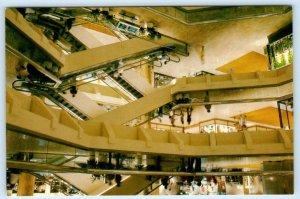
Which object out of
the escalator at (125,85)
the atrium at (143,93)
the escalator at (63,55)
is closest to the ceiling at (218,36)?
the atrium at (143,93)

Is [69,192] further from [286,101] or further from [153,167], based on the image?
[286,101]

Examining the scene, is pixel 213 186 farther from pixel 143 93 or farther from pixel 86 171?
pixel 86 171

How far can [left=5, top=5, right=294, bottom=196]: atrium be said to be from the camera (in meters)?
5.25

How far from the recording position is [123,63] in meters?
8.11

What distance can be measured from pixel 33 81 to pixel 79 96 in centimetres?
156

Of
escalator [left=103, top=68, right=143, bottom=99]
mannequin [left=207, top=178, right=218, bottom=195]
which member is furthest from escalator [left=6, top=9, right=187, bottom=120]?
mannequin [left=207, top=178, right=218, bottom=195]

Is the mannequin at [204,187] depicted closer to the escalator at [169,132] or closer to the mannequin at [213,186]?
the mannequin at [213,186]

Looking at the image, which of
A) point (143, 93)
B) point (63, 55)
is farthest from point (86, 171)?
point (143, 93)

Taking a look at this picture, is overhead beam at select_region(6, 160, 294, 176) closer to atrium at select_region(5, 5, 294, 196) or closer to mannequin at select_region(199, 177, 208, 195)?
atrium at select_region(5, 5, 294, 196)

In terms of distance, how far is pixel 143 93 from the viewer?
9.26 meters

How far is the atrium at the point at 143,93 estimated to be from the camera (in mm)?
5254

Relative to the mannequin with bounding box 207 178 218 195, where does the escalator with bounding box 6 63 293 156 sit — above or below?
above

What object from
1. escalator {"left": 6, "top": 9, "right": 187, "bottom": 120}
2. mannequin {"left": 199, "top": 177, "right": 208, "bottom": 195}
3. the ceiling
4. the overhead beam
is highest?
the ceiling

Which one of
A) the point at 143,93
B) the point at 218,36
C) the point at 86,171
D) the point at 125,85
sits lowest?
the point at 86,171
